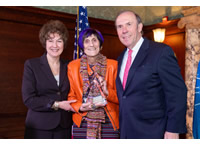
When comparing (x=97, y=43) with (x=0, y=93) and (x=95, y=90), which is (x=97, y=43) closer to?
(x=95, y=90)

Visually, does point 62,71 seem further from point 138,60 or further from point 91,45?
point 138,60

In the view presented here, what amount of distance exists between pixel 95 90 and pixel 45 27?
3.06ft

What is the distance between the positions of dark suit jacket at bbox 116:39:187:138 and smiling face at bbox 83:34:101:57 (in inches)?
18.6

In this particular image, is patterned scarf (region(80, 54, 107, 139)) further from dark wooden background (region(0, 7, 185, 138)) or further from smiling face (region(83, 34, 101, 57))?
dark wooden background (region(0, 7, 185, 138))

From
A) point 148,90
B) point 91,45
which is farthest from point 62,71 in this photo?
point 148,90

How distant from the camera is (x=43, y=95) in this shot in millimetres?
2217

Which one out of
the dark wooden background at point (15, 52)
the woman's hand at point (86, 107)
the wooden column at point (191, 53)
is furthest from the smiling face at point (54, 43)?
the dark wooden background at point (15, 52)

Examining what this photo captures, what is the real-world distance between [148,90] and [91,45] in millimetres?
762

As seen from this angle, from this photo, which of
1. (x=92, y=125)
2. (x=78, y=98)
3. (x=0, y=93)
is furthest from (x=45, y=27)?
(x=0, y=93)

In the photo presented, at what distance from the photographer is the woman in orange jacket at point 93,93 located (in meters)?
2.05

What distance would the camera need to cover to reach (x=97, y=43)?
220 cm

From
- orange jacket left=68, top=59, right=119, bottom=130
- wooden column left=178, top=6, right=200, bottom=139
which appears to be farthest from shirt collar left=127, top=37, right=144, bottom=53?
wooden column left=178, top=6, right=200, bottom=139

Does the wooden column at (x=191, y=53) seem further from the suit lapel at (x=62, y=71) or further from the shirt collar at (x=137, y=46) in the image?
the suit lapel at (x=62, y=71)

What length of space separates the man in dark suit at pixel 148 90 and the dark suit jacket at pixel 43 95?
0.65 meters
